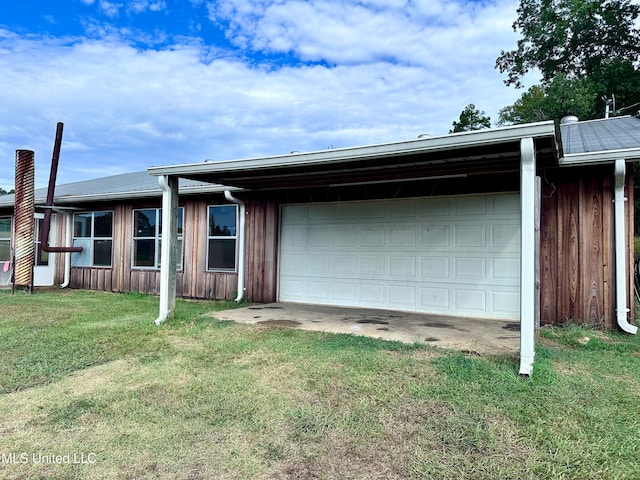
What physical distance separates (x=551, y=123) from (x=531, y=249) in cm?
109

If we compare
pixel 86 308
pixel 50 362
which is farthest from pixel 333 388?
pixel 86 308

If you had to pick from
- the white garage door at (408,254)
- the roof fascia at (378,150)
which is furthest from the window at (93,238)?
the roof fascia at (378,150)

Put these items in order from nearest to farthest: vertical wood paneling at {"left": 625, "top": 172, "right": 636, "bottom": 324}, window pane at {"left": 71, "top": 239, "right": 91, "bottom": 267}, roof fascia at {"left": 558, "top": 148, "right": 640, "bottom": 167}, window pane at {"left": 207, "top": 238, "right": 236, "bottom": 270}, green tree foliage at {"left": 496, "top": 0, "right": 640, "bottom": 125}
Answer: roof fascia at {"left": 558, "top": 148, "right": 640, "bottom": 167} → vertical wood paneling at {"left": 625, "top": 172, "right": 636, "bottom": 324} → window pane at {"left": 207, "top": 238, "right": 236, "bottom": 270} → window pane at {"left": 71, "top": 239, "right": 91, "bottom": 267} → green tree foliage at {"left": 496, "top": 0, "right": 640, "bottom": 125}

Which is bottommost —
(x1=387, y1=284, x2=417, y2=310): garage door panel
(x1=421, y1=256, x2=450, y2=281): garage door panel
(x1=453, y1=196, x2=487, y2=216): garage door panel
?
(x1=387, y1=284, x2=417, y2=310): garage door panel

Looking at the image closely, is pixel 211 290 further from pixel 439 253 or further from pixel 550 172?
pixel 550 172

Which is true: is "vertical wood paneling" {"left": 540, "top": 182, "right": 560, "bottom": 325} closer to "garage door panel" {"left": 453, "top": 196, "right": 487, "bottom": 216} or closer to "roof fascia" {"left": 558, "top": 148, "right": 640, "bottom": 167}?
"roof fascia" {"left": 558, "top": 148, "right": 640, "bottom": 167}

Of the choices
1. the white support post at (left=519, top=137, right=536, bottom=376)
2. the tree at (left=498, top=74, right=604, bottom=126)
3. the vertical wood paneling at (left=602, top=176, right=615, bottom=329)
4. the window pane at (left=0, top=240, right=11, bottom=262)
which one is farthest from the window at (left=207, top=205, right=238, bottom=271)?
the tree at (left=498, top=74, right=604, bottom=126)

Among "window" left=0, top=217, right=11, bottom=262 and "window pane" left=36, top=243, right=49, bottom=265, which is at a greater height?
"window" left=0, top=217, right=11, bottom=262

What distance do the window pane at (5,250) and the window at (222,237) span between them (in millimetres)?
7052

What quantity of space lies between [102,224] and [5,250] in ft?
12.6

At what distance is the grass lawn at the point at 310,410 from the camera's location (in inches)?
83.2

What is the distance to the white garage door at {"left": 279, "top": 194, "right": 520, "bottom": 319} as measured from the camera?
6191 mm

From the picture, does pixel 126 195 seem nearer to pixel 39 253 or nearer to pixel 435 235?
pixel 39 253

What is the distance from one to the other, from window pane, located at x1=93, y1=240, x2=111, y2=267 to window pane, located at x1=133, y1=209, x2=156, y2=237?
1.04m
